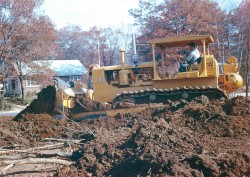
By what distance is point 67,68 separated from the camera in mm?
52156

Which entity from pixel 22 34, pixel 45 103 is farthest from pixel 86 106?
pixel 22 34

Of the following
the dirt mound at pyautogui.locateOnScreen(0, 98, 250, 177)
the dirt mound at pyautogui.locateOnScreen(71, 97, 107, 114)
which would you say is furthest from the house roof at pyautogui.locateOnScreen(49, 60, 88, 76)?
the dirt mound at pyautogui.locateOnScreen(0, 98, 250, 177)

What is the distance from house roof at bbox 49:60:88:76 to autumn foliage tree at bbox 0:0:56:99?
1394 centimetres

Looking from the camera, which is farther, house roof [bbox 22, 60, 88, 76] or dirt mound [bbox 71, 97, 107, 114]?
house roof [bbox 22, 60, 88, 76]

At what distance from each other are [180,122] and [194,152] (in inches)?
126

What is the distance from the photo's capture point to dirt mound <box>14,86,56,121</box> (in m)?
14.2

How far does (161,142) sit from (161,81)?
6.72 meters

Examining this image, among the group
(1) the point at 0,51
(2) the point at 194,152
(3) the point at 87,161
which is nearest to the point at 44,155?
(3) the point at 87,161

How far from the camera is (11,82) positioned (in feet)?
155

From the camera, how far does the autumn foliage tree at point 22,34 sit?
33.8m

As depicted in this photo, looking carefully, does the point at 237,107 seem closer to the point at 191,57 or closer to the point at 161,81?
the point at 191,57

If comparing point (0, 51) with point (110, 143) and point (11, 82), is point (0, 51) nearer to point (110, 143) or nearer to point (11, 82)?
point (11, 82)

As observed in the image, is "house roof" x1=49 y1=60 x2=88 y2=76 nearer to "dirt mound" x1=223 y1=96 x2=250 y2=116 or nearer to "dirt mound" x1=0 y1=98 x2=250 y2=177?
"dirt mound" x1=0 y1=98 x2=250 y2=177

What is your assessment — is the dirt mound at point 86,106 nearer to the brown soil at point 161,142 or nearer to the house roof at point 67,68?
the brown soil at point 161,142
